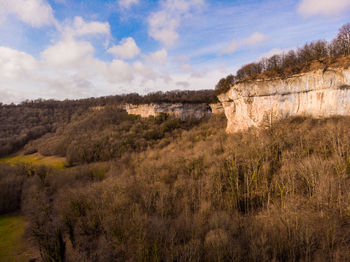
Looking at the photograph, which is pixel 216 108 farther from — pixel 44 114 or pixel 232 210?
pixel 44 114

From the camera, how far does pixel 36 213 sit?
57.7 feet

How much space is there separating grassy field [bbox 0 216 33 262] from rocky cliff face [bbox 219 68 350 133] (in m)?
29.5

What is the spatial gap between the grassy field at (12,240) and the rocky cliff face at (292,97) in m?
29.5

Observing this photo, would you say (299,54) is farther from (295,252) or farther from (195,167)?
(295,252)

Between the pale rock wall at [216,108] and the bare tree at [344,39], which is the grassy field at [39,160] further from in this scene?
the bare tree at [344,39]

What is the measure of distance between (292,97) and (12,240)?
120 ft

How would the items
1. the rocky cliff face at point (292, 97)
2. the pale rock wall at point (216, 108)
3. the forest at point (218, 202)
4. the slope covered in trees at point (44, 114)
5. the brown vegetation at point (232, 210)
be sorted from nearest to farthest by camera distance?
1. the brown vegetation at point (232, 210)
2. the forest at point (218, 202)
3. the rocky cliff face at point (292, 97)
4. the slope covered in trees at point (44, 114)
5. the pale rock wall at point (216, 108)

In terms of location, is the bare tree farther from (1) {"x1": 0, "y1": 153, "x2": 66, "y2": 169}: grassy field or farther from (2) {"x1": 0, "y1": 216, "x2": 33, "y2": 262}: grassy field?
(1) {"x1": 0, "y1": 153, "x2": 66, "y2": 169}: grassy field

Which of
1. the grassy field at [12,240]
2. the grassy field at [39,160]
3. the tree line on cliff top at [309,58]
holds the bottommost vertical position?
the grassy field at [12,240]

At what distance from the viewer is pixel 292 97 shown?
2188 cm

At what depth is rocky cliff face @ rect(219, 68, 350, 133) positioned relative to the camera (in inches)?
700

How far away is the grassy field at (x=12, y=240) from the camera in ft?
49.6

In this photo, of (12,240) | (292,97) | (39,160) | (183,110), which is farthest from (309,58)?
(39,160)

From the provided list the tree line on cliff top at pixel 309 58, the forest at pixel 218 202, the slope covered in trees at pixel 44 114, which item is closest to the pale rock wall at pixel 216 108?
the slope covered in trees at pixel 44 114
